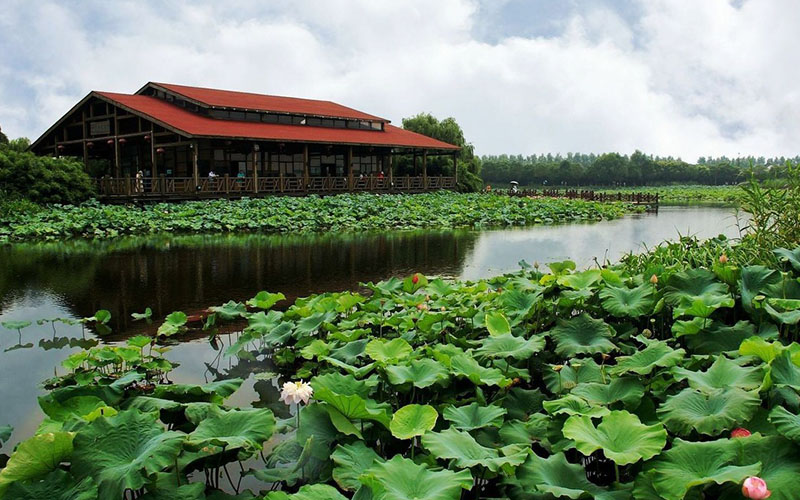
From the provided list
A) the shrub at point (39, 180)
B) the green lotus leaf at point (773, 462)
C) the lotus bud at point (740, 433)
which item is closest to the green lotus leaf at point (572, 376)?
the lotus bud at point (740, 433)

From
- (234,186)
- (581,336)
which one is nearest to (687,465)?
(581,336)

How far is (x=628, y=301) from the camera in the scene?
13.1ft

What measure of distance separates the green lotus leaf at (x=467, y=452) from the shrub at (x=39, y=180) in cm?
1800

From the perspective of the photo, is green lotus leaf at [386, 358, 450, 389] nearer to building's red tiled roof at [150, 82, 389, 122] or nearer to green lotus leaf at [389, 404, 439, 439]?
green lotus leaf at [389, 404, 439, 439]

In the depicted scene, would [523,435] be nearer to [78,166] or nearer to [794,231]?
[794,231]

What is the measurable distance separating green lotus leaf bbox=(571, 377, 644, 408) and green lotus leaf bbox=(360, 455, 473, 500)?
982mm

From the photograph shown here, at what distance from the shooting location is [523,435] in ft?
8.81

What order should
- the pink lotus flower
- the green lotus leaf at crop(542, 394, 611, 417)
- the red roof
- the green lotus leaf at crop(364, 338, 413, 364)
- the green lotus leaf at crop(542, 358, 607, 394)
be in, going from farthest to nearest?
1. the red roof
2. the green lotus leaf at crop(364, 338, 413, 364)
3. the green lotus leaf at crop(542, 358, 607, 394)
4. the green lotus leaf at crop(542, 394, 611, 417)
5. the pink lotus flower

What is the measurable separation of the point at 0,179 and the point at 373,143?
13523 mm

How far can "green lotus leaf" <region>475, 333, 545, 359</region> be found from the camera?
10.7ft

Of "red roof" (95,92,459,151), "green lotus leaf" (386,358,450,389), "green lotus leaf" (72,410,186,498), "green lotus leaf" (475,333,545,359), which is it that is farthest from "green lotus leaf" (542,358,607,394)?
"red roof" (95,92,459,151)

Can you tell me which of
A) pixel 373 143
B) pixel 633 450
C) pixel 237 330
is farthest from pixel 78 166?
pixel 633 450

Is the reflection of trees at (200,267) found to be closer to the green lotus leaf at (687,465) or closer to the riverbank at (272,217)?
the riverbank at (272,217)

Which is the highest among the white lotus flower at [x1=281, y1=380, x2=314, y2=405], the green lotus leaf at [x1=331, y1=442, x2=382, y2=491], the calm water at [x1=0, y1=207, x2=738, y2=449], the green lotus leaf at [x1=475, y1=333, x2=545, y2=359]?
the white lotus flower at [x1=281, y1=380, x2=314, y2=405]
